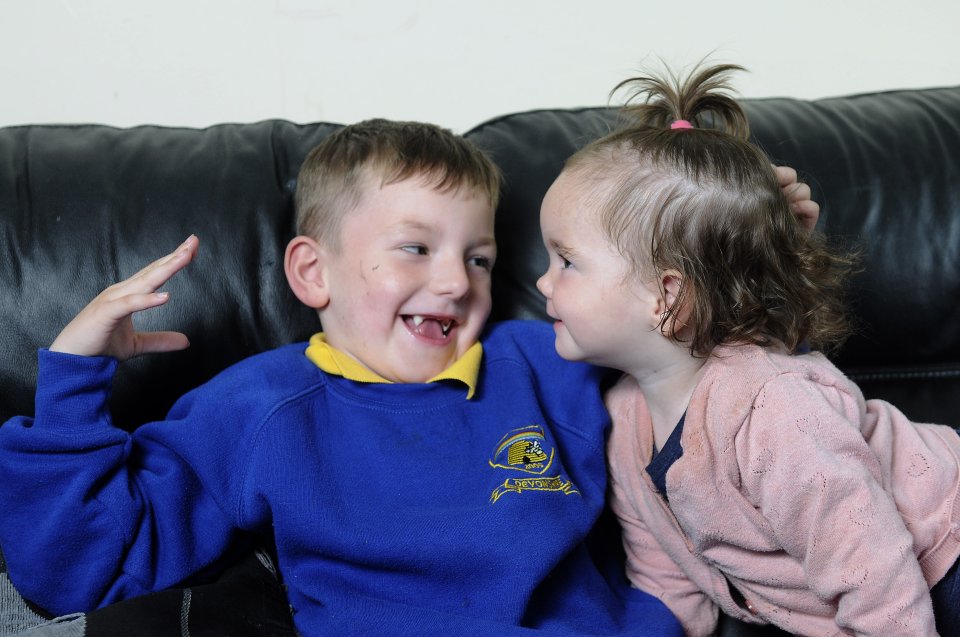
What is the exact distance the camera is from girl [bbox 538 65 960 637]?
1.10 metres

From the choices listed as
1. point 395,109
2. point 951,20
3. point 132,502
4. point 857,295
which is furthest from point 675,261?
point 951,20

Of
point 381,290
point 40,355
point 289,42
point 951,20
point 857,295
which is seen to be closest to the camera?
point 40,355

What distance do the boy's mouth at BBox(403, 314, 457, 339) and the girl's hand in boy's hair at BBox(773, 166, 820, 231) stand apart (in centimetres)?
53

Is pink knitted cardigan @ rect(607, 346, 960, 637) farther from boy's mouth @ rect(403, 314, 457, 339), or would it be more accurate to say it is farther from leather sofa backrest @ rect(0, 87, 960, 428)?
leather sofa backrest @ rect(0, 87, 960, 428)

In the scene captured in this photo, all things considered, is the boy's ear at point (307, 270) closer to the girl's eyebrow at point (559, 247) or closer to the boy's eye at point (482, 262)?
the boy's eye at point (482, 262)

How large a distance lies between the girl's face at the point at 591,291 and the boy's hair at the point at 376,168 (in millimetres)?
169

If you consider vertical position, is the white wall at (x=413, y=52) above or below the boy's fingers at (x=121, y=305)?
above

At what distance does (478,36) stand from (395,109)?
235 mm

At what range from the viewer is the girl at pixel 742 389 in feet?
3.61

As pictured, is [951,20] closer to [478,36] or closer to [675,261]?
[478,36]

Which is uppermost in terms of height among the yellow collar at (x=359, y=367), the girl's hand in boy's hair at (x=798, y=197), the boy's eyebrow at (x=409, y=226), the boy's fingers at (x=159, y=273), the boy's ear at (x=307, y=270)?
the girl's hand in boy's hair at (x=798, y=197)

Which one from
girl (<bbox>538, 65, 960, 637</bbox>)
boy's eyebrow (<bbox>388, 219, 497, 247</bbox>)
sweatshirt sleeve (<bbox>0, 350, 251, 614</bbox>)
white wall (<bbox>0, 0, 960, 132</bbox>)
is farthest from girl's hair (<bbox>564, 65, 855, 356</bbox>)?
white wall (<bbox>0, 0, 960, 132</bbox>)

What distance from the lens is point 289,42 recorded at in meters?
1.89

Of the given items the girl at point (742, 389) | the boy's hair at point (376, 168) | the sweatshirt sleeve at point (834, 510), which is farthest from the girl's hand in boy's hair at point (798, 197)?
the boy's hair at point (376, 168)
